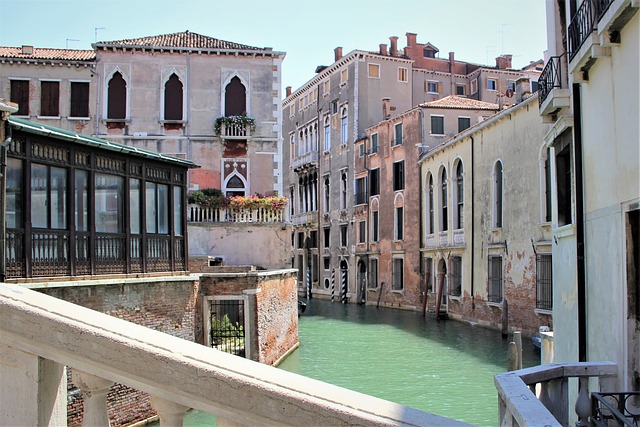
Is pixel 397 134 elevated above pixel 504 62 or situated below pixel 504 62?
below

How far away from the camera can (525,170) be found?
2039 cm

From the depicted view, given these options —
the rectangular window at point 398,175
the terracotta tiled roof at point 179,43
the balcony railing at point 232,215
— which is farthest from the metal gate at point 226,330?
the rectangular window at point 398,175

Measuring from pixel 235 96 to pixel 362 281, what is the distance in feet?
54.6

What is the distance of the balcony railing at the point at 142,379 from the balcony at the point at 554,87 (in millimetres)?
5811

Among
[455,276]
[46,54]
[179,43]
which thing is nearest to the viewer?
[179,43]

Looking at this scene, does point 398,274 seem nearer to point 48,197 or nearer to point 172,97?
point 172,97

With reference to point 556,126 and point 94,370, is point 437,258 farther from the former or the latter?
point 94,370

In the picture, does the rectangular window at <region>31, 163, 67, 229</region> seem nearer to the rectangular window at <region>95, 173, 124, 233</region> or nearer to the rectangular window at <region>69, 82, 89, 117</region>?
the rectangular window at <region>95, 173, 124, 233</region>

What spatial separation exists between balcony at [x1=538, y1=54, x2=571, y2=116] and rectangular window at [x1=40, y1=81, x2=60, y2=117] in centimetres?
1681

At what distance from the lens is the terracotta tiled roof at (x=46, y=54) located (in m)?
21.1

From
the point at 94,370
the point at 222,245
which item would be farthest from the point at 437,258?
the point at 94,370

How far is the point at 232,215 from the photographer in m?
19.8

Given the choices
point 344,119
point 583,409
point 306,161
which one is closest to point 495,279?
point 344,119

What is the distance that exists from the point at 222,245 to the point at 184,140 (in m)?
3.63
